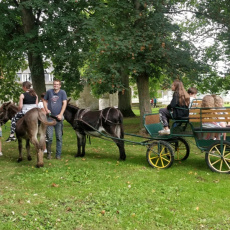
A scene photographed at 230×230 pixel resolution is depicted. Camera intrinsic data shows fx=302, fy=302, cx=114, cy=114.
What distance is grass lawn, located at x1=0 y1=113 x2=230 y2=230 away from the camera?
4453mm

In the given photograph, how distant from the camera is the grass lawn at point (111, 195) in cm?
445

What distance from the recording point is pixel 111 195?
5.48m

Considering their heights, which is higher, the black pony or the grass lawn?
the black pony

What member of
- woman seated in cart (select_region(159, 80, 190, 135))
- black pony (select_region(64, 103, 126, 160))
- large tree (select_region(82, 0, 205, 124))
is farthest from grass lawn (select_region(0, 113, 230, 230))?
large tree (select_region(82, 0, 205, 124))

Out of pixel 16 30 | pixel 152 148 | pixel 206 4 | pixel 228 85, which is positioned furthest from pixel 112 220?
pixel 16 30

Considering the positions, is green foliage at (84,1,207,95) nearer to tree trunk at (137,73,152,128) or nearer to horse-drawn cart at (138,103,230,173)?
tree trunk at (137,73,152,128)

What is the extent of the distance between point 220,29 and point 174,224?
1106cm

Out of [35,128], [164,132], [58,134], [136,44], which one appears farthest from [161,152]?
[136,44]

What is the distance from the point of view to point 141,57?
488 inches

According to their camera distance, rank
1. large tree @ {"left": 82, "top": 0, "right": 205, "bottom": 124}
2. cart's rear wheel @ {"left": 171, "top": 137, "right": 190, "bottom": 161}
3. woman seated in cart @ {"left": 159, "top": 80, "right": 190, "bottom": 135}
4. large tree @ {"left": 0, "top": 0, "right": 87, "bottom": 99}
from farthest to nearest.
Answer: large tree @ {"left": 0, "top": 0, "right": 87, "bottom": 99}, large tree @ {"left": 82, "top": 0, "right": 205, "bottom": 124}, cart's rear wheel @ {"left": 171, "top": 137, "right": 190, "bottom": 161}, woman seated in cart @ {"left": 159, "top": 80, "right": 190, "bottom": 135}

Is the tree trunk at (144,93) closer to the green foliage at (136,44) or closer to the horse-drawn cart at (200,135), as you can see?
the green foliage at (136,44)

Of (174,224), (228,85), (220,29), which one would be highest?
(220,29)

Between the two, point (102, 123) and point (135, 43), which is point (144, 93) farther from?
point (102, 123)

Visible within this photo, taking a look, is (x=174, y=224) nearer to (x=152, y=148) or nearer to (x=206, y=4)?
(x=152, y=148)
